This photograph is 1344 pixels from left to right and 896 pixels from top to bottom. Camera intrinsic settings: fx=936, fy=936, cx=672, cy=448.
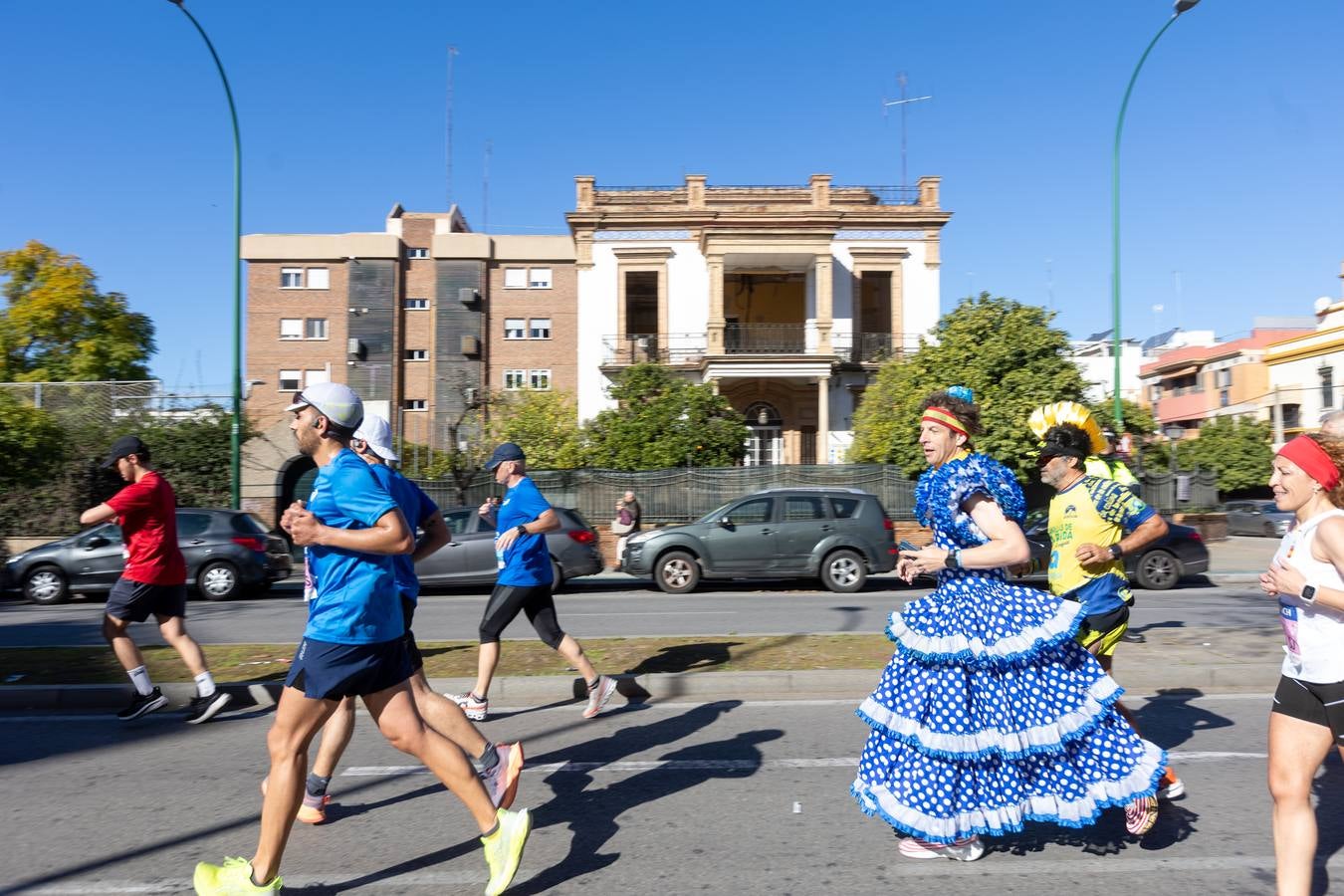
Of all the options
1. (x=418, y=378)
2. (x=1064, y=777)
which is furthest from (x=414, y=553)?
(x=418, y=378)

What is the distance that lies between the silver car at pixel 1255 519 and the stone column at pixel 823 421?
1585 cm

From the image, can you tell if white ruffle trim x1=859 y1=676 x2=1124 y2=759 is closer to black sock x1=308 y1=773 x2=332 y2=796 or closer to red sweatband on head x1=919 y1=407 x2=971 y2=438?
red sweatband on head x1=919 y1=407 x2=971 y2=438

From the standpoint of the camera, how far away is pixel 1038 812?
11.9 feet

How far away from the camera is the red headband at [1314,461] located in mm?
3172

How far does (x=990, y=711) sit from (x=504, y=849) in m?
1.94

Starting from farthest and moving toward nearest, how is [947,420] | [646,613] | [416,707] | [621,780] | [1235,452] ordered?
[1235,452]
[646,613]
[621,780]
[947,420]
[416,707]

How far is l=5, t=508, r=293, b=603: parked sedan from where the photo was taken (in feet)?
47.8

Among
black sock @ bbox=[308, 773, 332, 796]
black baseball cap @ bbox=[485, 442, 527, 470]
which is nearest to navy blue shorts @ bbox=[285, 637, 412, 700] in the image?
black sock @ bbox=[308, 773, 332, 796]

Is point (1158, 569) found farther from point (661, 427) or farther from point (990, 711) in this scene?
point (661, 427)

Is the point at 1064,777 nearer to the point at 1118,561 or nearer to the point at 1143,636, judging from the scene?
the point at 1118,561

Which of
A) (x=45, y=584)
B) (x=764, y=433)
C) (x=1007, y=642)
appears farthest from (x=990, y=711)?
(x=764, y=433)

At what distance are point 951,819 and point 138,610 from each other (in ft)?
17.4

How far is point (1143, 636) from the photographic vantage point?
8969 millimetres

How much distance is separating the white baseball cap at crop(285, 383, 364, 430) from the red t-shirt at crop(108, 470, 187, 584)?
10.8ft
